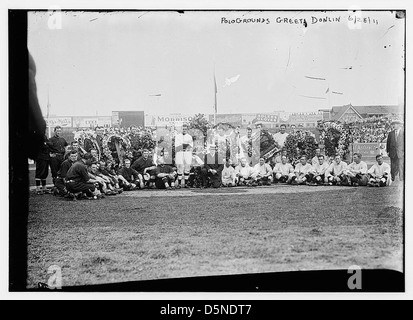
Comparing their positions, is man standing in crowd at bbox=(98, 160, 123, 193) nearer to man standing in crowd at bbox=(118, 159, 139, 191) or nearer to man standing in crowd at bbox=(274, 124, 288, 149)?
man standing in crowd at bbox=(118, 159, 139, 191)

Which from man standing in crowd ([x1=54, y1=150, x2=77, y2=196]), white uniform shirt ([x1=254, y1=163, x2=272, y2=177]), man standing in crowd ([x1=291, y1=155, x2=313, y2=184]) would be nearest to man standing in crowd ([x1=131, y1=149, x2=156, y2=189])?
man standing in crowd ([x1=54, y1=150, x2=77, y2=196])

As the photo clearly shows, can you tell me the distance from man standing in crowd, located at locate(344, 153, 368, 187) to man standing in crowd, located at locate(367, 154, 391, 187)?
0.15 ft

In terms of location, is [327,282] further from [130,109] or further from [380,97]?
[130,109]

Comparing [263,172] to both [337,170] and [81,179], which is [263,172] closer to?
[337,170]

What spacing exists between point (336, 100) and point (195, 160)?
1.15 m

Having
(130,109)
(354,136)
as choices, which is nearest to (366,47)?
(354,136)

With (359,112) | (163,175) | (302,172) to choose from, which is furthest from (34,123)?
(359,112)

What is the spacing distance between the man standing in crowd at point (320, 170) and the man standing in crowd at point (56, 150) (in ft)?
6.28

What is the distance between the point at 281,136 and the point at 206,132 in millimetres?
569

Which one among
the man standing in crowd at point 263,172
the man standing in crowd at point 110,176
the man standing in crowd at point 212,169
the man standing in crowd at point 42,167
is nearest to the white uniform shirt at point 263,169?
the man standing in crowd at point 263,172

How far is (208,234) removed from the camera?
4.67 metres

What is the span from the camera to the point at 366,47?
462cm

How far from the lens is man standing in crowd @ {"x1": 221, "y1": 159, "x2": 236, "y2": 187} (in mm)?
4762
